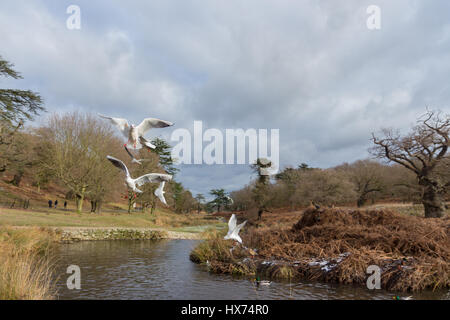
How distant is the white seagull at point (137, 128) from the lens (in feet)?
19.0

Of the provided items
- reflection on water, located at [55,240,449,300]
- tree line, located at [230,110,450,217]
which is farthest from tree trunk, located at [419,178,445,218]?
reflection on water, located at [55,240,449,300]

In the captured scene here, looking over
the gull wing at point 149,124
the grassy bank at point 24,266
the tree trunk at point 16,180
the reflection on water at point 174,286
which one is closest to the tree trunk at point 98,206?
the grassy bank at point 24,266


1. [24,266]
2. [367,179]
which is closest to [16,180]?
[24,266]

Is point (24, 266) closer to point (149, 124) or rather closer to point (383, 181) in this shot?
point (149, 124)

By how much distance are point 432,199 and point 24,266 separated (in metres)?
30.2

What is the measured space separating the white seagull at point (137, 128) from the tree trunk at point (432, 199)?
27.9 meters

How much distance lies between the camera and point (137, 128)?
602 centimetres

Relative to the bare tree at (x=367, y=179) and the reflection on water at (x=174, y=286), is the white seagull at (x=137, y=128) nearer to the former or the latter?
the reflection on water at (x=174, y=286)

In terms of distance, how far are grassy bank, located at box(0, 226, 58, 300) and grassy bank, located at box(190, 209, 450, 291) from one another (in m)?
7.40

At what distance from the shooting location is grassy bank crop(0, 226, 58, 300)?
6586mm

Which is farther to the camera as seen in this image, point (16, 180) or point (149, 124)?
point (16, 180)

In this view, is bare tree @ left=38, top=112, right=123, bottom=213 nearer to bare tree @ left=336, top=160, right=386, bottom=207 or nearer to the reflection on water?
the reflection on water
